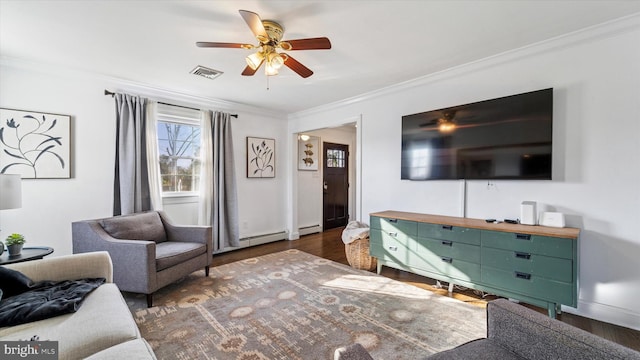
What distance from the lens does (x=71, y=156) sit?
120 inches

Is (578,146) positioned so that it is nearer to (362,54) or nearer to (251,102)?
(362,54)

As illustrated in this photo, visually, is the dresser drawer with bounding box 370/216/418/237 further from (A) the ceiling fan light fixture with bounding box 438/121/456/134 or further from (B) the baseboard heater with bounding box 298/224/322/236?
(B) the baseboard heater with bounding box 298/224/322/236

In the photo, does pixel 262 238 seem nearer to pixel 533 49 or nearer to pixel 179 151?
pixel 179 151

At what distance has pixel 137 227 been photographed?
9.71ft

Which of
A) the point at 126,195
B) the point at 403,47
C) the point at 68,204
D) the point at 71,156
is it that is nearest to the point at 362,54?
the point at 403,47

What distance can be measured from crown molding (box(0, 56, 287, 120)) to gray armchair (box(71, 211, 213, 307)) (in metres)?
1.60

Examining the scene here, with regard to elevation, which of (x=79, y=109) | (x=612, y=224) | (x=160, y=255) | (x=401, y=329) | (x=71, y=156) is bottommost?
(x=401, y=329)

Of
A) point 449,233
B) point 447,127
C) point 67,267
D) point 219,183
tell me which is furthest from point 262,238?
point 447,127

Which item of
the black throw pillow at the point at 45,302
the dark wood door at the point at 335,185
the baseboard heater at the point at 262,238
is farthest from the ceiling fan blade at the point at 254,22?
the dark wood door at the point at 335,185

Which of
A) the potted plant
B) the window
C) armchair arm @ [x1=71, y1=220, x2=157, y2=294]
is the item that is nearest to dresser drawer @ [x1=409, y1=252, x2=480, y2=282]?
armchair arm @ [x1=71, y1=220, x2=157, y2=294]

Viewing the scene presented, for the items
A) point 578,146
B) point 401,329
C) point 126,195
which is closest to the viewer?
point 401,329

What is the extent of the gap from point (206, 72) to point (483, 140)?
10.1ft

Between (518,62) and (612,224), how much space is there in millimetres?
1606

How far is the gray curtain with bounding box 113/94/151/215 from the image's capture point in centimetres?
329
